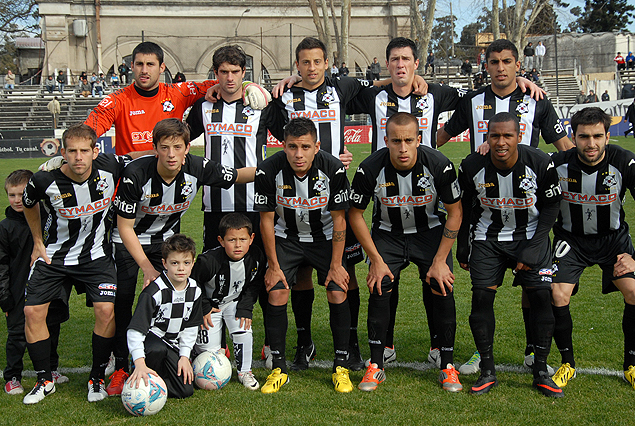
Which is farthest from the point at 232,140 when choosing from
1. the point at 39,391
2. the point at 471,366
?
the point at 471,366

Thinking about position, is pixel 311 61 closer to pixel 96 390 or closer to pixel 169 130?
pixel 169 130

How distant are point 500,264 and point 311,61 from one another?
220 cm

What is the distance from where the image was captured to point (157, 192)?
459cm

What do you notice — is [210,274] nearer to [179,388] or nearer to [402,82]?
[179,388]

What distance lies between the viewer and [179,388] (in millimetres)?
4273

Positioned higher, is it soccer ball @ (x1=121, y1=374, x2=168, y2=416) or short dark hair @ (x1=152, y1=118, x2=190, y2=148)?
short dark hair @ (x1=152, y1=118, x2=190, y2=148)

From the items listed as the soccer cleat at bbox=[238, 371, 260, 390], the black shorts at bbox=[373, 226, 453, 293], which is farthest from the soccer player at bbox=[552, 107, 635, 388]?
the soccer cleat at bbox=[238, 371, 260, 390]

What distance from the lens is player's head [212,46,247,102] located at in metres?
4.98

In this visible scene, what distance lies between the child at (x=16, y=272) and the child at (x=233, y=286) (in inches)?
44.0

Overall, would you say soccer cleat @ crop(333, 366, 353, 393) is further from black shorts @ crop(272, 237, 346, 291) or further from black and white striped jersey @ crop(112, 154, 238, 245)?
black and white striped jersey @ crop(112, 154, 238, 245)

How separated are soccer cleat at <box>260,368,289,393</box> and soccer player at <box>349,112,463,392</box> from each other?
0.57 meters

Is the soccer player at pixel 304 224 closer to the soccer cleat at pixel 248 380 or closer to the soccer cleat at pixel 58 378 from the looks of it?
the soccer cleat at pixel 248 380

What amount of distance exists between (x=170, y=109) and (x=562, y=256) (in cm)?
340

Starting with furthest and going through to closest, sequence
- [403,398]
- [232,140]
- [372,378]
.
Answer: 1. [232,140]
2. [372,378]
3. [403,398]
